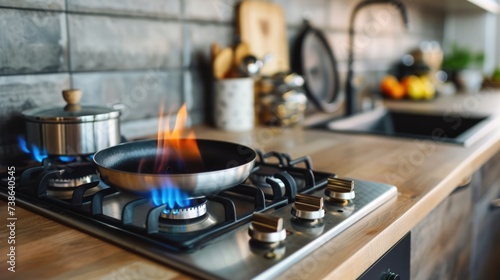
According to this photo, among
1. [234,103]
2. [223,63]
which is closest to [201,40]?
[223,63]

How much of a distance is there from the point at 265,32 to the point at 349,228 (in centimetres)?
109

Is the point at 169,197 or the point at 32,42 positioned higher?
the point at 32,42

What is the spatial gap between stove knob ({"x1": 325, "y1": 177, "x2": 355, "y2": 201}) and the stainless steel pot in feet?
1.39

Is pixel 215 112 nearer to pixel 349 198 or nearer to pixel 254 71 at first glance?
pixel 254 71

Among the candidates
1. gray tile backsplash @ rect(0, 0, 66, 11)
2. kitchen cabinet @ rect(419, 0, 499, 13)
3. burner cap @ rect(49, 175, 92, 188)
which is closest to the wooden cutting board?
gray tile backsplash @ rect(0, 0, 66, 11)

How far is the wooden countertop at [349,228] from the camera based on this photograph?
1.80ft

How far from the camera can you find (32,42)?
1.02m

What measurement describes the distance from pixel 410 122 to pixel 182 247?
160 centimetres

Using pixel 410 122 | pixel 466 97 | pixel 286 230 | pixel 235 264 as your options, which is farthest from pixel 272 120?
pixel 466 97

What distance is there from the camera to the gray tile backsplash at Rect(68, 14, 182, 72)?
112 cm

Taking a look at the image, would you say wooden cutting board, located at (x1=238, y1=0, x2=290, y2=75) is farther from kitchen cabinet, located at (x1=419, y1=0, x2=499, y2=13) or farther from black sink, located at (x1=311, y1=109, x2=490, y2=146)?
kitchen cabinet, located at (x1=419, y1=0, x2=499, y2=13)

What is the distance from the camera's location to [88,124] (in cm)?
Result: 88


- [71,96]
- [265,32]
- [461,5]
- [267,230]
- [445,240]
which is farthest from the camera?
[461,5]

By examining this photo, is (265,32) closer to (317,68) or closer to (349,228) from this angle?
(317,68)
